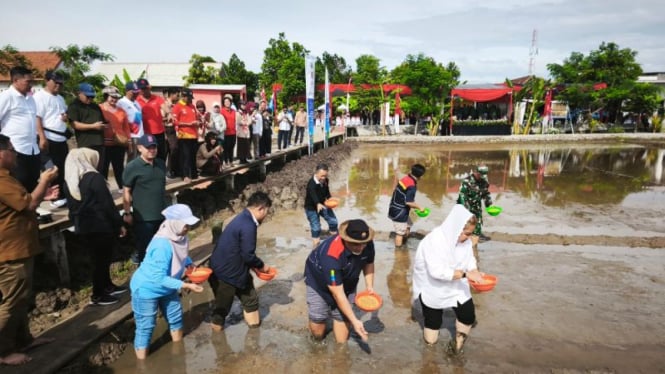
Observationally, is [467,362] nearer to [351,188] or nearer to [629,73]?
[351,188]

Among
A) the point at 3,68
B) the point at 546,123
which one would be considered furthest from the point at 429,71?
the point at 3,68

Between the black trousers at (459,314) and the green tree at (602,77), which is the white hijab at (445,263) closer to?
the black trousers at (459,314)

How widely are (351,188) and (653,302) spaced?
8235 millimetres

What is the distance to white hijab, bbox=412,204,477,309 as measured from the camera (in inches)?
139

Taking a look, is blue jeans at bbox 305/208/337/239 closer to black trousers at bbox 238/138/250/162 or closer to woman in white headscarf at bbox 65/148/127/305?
woman in white headscarf at bbox 65/148/127/305

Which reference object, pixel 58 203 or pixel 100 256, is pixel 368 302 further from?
pixel 58 203

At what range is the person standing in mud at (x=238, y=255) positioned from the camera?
387 centimetres

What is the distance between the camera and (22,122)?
463 cm

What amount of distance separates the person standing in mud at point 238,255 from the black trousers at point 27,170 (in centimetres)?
268

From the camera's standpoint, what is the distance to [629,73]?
3016cm

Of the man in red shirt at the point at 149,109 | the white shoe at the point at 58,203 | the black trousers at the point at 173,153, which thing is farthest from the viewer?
the black trousers at the point at 173,153

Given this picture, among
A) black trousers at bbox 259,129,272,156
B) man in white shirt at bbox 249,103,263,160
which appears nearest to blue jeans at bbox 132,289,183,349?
man in white shirt at bbox 249,103,263,160

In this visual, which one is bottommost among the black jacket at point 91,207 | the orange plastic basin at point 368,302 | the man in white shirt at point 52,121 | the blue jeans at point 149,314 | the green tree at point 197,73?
the blue jeans at point 149,314

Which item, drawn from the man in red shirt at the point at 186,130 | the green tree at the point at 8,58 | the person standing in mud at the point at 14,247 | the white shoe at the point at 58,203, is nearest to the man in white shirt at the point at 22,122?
the white shoe at the point at 58,203
